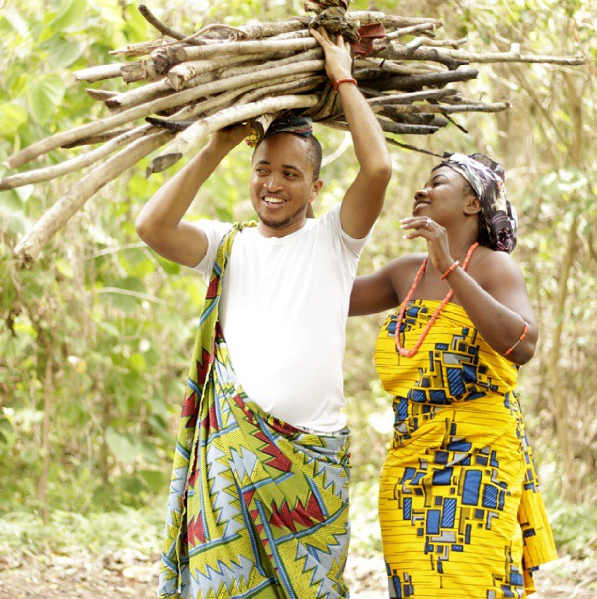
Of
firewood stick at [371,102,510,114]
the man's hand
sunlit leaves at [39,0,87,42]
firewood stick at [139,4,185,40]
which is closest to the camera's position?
firewood stick at [139,4,185,40]

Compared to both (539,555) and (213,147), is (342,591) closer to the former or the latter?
(539,555)

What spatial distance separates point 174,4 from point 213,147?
2933 millimetres

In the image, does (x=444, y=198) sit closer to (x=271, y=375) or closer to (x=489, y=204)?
(x=489, y=204)

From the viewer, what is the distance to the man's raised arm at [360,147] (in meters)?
2.62

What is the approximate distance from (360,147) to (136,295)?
2.81m

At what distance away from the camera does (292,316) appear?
2.72m

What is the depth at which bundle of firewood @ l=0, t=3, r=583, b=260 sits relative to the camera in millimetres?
2133

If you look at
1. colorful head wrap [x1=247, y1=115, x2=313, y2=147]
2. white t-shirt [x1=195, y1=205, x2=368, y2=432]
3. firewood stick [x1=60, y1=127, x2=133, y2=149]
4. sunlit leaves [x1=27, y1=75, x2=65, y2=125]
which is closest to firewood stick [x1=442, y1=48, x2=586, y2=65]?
colorful head wrap [x1=247, y1=115, x2=313, y2=147]

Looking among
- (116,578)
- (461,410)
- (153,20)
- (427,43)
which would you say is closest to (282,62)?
(153,20)

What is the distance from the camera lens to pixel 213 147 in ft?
8.66

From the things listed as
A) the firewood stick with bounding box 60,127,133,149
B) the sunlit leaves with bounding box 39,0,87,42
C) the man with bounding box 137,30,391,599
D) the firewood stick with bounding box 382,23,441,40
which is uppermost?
the sunlit leaves with bounding box 39,0,87,42

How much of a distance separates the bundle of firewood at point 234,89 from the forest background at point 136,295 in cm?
154

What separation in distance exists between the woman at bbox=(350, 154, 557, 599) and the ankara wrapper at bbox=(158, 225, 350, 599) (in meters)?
0.26

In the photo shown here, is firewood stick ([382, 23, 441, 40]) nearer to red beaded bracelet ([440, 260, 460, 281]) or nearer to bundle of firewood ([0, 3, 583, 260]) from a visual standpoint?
bundle of firewood ([0, 3, 583, 260])
